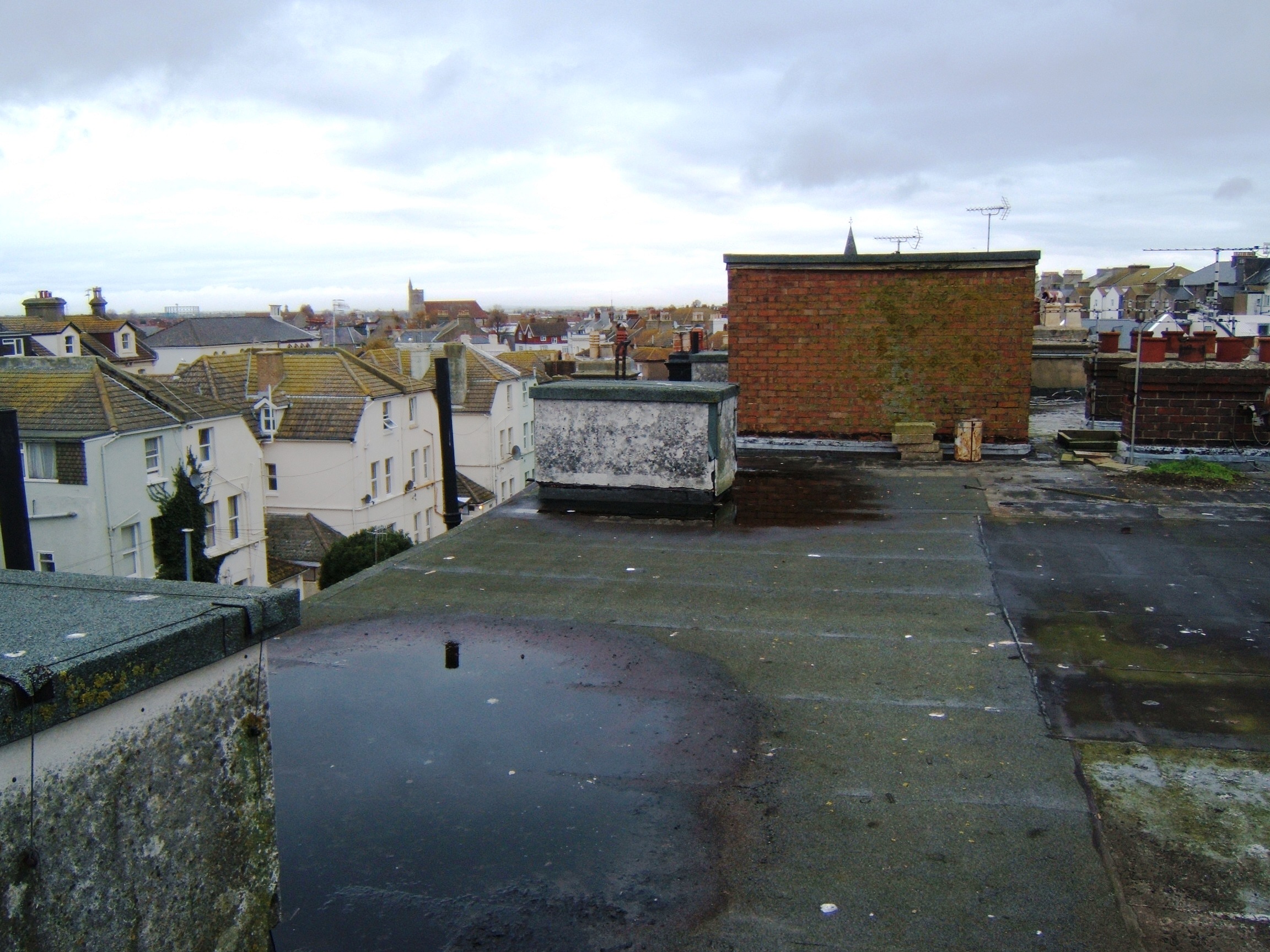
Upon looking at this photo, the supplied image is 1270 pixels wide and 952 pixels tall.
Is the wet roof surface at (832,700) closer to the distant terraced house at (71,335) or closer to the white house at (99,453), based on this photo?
the white house at (99,453)

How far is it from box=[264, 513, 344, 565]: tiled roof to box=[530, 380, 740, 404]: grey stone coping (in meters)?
26.3

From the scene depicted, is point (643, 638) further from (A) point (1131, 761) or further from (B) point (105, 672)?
(B) point (105, 672)

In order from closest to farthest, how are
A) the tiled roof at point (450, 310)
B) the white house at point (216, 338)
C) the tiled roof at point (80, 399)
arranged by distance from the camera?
the tiled roof at point (80, 399) → the white house at point (216, 338) → the tiled roof at point (450, 310)

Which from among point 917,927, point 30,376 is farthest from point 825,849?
point 30,376

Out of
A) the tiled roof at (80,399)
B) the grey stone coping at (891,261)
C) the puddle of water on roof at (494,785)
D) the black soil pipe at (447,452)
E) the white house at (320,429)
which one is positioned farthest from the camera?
the white house at (320,429)

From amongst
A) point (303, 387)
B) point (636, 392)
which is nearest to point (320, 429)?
point (303, 387)

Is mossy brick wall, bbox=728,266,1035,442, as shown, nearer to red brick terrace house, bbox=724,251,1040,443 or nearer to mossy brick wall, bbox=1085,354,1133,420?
red brick terrace house, bbox=724,251,1040,443

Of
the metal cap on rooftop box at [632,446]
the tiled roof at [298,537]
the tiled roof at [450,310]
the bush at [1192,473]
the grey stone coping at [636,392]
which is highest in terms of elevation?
the tiled roof at [450,310]

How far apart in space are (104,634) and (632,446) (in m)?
8.02

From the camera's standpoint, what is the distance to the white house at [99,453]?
2650 cm

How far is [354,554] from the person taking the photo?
97.9 ft

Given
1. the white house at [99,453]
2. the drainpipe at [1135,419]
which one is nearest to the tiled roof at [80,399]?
the white house at [99,453]

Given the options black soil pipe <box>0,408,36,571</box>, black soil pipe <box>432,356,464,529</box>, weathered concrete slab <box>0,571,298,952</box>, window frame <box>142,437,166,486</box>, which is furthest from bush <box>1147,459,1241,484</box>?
window frame <box>142,437,166,486</box>

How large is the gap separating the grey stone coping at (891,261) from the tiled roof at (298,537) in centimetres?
2456
